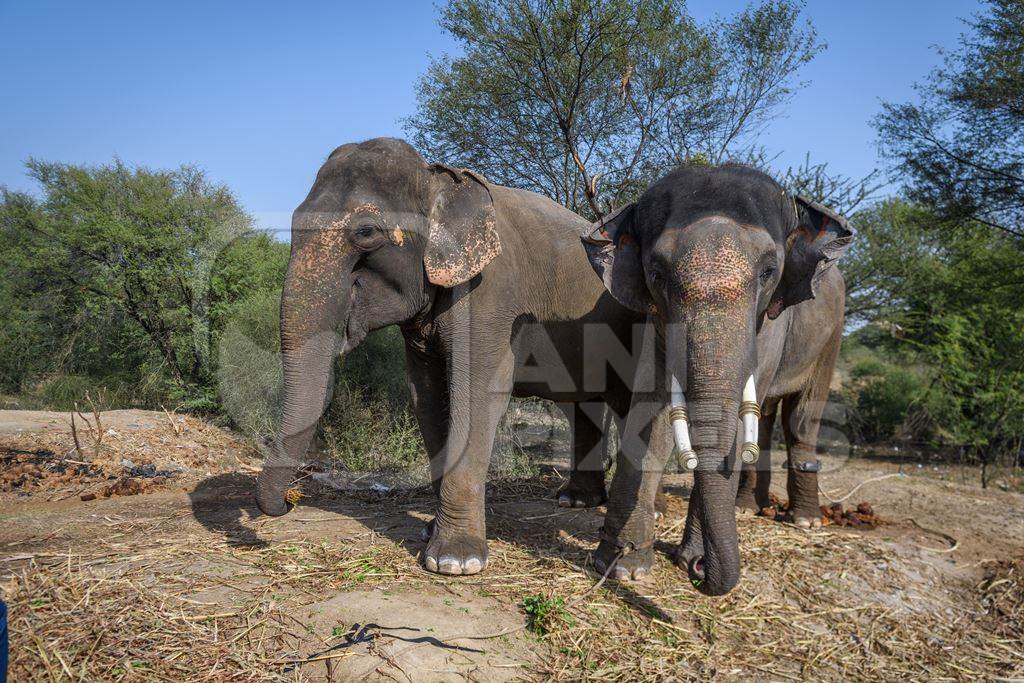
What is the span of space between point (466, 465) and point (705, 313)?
7.04ft

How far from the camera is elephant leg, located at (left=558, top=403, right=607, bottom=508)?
24.3ft

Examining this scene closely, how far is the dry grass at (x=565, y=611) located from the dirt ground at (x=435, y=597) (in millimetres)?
14

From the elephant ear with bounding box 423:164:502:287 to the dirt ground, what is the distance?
6.79ft

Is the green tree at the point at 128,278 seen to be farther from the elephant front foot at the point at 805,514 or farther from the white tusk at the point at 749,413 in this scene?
the white tusk at the point at 749,413

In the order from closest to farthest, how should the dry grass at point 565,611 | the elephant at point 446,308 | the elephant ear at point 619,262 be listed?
1. the dry grass at point 565,611
2. the elephant at point 446,308
3. the elephant ear at point 619,262

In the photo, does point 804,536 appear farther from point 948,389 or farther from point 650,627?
point 948,389

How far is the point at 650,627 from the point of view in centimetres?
436

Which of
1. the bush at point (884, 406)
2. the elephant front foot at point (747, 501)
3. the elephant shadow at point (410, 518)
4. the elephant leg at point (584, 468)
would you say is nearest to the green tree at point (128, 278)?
the elephant shadow at point (410, 518)

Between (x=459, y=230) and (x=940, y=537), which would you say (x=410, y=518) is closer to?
(x=459, y=230)

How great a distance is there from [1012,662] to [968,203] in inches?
475

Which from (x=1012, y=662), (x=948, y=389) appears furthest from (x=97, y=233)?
(x=948, y=389)

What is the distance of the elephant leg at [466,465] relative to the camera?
491 centimetres

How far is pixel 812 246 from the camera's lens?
445 cm

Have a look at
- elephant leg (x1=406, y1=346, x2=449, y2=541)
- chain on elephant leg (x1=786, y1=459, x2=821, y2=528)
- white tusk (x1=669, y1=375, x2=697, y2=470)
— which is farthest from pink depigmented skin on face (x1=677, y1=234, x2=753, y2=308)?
chain on elephant leg (x1=786, y1=459, x2=821, y2=528)
